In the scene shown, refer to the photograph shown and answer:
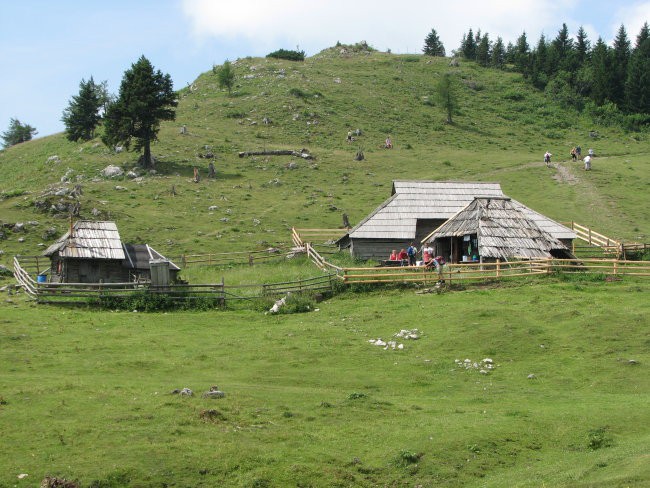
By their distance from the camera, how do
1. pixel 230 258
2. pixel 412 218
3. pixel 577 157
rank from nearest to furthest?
pixel 230 258
pixel 412 218
pixel 577 157

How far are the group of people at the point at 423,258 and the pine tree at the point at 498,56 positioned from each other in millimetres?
100378

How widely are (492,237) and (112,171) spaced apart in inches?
1642

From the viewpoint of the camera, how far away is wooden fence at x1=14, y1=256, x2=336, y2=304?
4250cm

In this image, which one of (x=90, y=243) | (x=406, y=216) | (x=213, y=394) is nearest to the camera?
(x=213, y=394)

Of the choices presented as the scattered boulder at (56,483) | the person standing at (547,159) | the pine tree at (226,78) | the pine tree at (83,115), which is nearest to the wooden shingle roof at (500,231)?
the scattered boulder at (56,483)

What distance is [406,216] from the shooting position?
57.6m

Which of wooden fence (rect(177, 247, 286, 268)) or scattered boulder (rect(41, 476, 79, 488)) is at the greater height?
wooden fence (rect(177, 247, 286, 268))

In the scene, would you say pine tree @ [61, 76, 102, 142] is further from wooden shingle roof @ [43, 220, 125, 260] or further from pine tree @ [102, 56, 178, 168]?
wooden shingle roof @ [43, 220, 125, 260]

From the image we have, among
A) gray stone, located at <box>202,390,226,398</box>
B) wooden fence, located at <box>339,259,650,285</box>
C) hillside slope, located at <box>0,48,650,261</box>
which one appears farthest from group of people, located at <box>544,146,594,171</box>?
gray stone, located at <box>202,390,226,398</box>

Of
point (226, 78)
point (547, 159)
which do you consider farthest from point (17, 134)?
point (547, 159)

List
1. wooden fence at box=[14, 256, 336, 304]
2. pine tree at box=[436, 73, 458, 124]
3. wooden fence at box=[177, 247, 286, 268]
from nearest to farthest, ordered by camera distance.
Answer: wooden fence at box=[14, 256, 336, 304] < wooden fence at box=[177, 247, 286, 268] < pine tree at box=[436, 73, 458, 124]

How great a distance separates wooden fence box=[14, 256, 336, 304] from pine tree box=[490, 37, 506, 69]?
109679 mm

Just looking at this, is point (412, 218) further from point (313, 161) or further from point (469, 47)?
point (469, 47)

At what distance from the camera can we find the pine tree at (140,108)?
257 ft
